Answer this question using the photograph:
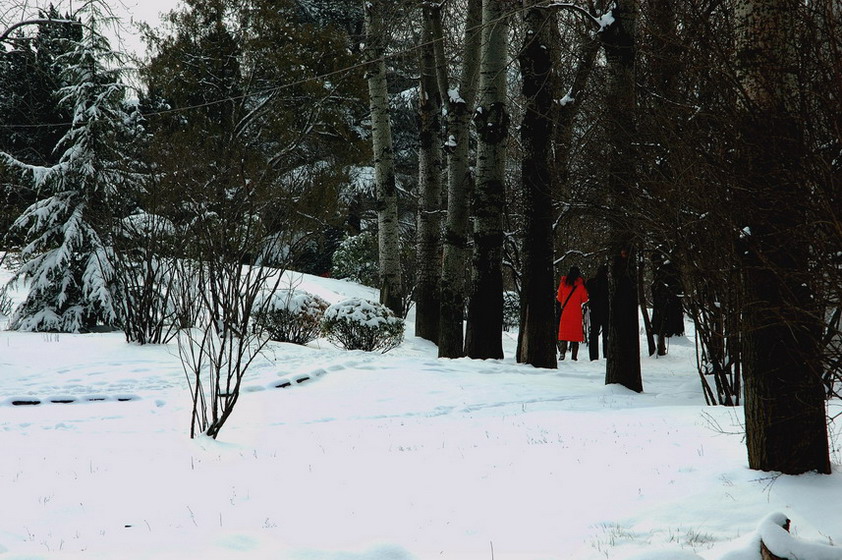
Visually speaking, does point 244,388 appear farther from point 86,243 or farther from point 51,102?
point 51,102

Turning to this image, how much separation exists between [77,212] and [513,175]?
10.8 meters

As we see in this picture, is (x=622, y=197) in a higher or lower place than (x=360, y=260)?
lower

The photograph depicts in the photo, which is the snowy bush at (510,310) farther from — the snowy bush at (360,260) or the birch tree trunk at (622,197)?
the birch tree trunk at (622,197)

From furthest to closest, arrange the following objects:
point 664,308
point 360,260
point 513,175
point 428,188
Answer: point 360,260 → point 513,175 → point 428,188 → point 664,308

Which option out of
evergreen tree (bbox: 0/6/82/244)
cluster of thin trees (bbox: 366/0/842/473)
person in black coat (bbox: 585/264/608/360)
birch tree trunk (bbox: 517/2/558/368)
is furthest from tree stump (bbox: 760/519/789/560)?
evergreen tree (bbox: 0/6/82/244)

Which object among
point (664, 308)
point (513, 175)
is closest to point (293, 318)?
point (664, 308)

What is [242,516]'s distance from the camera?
4473 millimetres

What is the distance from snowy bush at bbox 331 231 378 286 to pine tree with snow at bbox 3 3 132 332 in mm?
10144

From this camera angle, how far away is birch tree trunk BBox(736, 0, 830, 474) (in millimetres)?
3936

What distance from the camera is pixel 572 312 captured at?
13695 millimetres

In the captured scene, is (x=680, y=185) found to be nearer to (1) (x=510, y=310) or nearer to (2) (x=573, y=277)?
(2) (x=573, y=277)

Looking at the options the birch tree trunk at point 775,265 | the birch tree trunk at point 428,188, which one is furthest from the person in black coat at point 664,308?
the birch tree trunk at point 775,265

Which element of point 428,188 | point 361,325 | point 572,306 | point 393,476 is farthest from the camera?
point 428,188

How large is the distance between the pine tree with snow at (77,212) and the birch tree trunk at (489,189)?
23.7 feet
